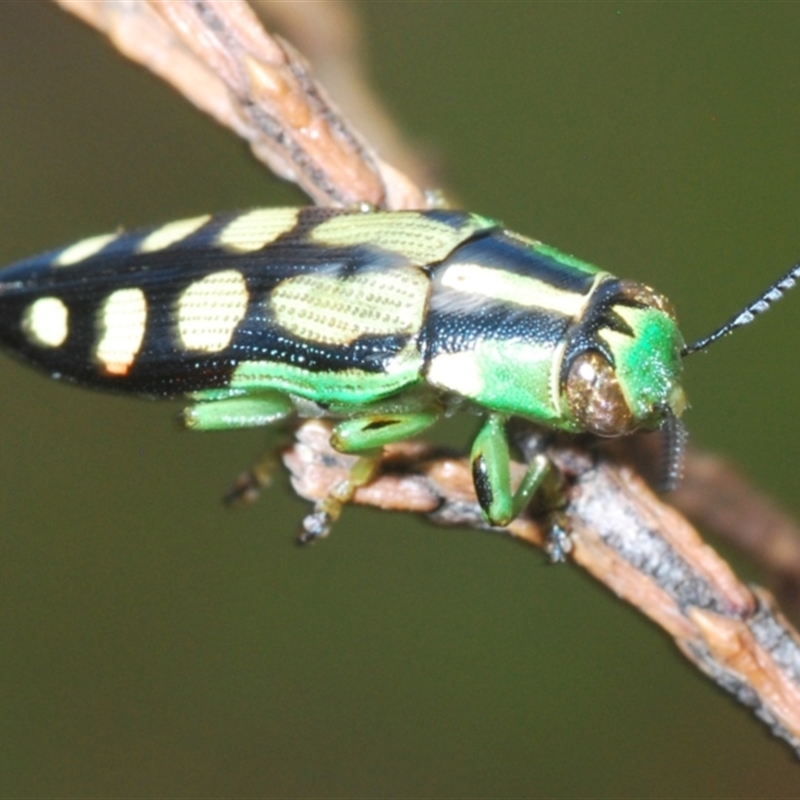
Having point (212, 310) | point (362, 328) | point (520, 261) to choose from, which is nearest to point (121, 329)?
point (212, 310)

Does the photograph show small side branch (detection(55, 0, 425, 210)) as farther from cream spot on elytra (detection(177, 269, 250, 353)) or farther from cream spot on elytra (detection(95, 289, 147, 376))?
cream spot on elytra (detection(95, 289, 147, 376))

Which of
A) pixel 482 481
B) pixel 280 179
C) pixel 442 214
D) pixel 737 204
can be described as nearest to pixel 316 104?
pixel 280 179

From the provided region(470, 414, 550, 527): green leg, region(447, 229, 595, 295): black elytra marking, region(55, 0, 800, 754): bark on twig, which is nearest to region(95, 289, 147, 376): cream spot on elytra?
region(55, 0, 800, 754): bark on twig

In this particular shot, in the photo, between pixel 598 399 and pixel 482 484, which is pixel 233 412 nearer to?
pixel 482 484

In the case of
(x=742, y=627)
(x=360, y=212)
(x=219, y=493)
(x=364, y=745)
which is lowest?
(x=364, y=745)

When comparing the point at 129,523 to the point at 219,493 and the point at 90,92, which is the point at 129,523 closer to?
the point at 219,493
